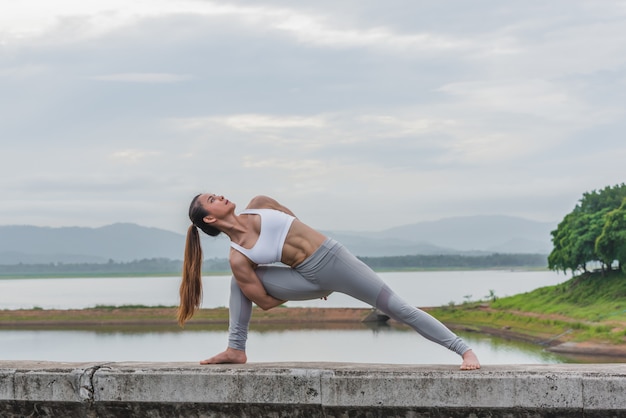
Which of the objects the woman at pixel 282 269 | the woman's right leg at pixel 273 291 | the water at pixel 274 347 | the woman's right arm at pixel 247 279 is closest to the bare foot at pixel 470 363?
the woman at pixel 282 269

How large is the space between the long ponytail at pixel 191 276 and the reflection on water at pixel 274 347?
27865 millimetres

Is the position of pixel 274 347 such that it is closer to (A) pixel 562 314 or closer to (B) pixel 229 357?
(A) pixel 562 314

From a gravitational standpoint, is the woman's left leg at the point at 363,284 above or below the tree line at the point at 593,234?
below

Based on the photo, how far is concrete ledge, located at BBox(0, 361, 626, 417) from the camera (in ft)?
13.8

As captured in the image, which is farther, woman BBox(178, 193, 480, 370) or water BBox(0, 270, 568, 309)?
water BBox(0, 270, 568, 309)

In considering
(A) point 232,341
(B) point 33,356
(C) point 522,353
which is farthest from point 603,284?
(A) point 232,341

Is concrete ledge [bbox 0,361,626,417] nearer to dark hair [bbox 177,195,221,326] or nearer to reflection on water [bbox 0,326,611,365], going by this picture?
dark hair [bbox 177,195,221,326]

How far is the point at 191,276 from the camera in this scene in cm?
516

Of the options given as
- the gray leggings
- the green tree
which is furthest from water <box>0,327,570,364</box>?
the gray leggings

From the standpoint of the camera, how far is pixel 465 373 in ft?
14.2

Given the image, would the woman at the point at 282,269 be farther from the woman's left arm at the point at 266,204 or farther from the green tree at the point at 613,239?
the green tree at the point at 613,239

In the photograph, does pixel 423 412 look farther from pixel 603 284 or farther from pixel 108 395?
pixel 603 284

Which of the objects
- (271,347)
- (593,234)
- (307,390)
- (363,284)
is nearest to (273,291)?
(363,284)

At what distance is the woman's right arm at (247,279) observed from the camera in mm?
4812
